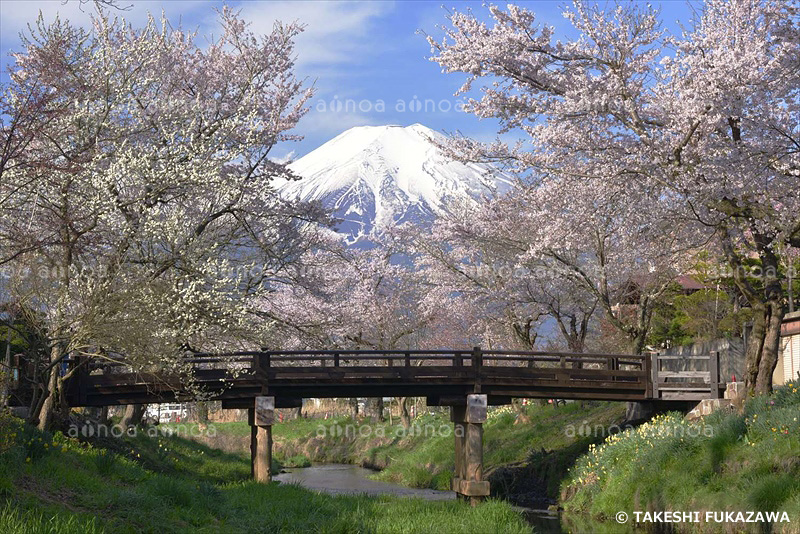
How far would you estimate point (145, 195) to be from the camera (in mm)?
21297

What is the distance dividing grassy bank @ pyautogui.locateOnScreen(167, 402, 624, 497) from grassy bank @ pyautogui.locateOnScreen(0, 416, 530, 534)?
33.0 feet

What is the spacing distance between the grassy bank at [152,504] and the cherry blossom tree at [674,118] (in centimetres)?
818

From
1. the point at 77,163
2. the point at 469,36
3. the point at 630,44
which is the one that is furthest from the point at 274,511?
the point at 630,44

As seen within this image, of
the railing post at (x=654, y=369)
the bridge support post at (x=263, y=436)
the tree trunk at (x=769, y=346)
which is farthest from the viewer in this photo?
the railing post at (x=654, y=369)

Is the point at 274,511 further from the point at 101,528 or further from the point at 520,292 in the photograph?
the point at 520,292

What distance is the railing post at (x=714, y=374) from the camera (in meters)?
28.0

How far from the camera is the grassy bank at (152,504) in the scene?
1338 cm

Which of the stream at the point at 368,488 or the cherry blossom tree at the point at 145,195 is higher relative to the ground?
the cherry blossom tree at the point at 145,195

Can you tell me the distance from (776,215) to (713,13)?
5.27 m

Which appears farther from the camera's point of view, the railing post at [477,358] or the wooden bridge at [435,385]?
the railing post at [477,358]

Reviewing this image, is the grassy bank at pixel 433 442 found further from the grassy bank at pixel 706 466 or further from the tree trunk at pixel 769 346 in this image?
the tree trunk at pixel 769 346

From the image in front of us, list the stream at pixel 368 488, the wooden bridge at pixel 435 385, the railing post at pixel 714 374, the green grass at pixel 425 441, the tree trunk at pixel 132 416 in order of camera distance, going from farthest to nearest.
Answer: the green grass at pixel 425 441 < the tree trunk at pixel 132 416 < the railing post at pixel 714 374 < the wooden bridge at pixel 435 385 < the stream at pixel 368 488

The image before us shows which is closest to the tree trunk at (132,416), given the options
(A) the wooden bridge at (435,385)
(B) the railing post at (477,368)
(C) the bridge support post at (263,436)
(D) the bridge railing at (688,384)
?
(A) the wooden bridge at (435,385)

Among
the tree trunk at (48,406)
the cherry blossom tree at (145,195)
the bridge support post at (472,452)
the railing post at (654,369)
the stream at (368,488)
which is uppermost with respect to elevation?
the cherry blossom tree at (145,195)
